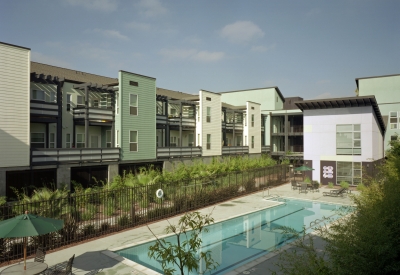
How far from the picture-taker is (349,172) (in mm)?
29516

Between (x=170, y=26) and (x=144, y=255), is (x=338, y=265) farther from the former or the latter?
(x=170, y=26)

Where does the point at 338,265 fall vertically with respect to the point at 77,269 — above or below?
above

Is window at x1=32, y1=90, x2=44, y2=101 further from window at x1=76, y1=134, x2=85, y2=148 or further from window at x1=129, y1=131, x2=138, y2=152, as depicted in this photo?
window at x1=129, y1=131, x2=138, y2=152

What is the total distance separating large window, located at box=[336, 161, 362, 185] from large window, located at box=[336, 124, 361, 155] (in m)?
1.14

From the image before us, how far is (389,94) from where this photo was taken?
44.7 metres

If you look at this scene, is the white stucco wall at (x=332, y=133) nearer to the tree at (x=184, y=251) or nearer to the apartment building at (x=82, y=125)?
the apartment building at (x=82, y=125)

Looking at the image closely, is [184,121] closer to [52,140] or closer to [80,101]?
[80,101]

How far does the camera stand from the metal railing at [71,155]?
20497 millimetres

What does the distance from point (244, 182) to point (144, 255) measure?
15198 millimetres

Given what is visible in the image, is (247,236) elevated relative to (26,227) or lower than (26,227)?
lower

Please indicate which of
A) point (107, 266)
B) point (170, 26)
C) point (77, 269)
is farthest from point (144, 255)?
point (170, 26)

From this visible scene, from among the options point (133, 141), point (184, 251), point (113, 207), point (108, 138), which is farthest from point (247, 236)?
point (108, 138)

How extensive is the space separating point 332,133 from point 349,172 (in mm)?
4288

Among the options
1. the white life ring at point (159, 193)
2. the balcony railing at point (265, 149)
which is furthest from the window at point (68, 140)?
the balcony railing at point (265, 149)
